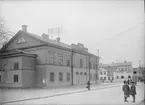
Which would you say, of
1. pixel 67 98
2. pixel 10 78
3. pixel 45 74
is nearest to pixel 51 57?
pixel 45 74

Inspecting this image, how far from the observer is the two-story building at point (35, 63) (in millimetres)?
24503

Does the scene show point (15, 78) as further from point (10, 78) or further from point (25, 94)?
point (25, 94)

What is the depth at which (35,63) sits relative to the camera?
1097 inches

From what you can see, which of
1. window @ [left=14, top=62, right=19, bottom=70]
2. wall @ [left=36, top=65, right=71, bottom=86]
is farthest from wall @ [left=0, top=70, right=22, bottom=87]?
wall @ [left=36, top=65, right=71, bottom=86]

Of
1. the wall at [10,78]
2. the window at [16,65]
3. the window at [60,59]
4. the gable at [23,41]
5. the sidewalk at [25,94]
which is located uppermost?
the gable at [23,41]

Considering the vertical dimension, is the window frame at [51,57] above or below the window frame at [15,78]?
above

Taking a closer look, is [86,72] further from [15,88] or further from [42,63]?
[15,88]

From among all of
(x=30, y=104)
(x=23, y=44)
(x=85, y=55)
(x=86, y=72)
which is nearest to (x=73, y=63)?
(x=85, y=55)

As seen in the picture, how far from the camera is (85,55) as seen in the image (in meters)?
34.7

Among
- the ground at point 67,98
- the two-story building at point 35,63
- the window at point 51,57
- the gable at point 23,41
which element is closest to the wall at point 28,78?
the two-story building at point 35,63

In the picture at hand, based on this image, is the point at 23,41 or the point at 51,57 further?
the point at 51,57

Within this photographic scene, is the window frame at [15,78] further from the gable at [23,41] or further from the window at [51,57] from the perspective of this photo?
the window at [51,57]

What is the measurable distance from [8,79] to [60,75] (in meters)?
8.58

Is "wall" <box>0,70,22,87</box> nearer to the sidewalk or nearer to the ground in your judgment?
the sidewalk
